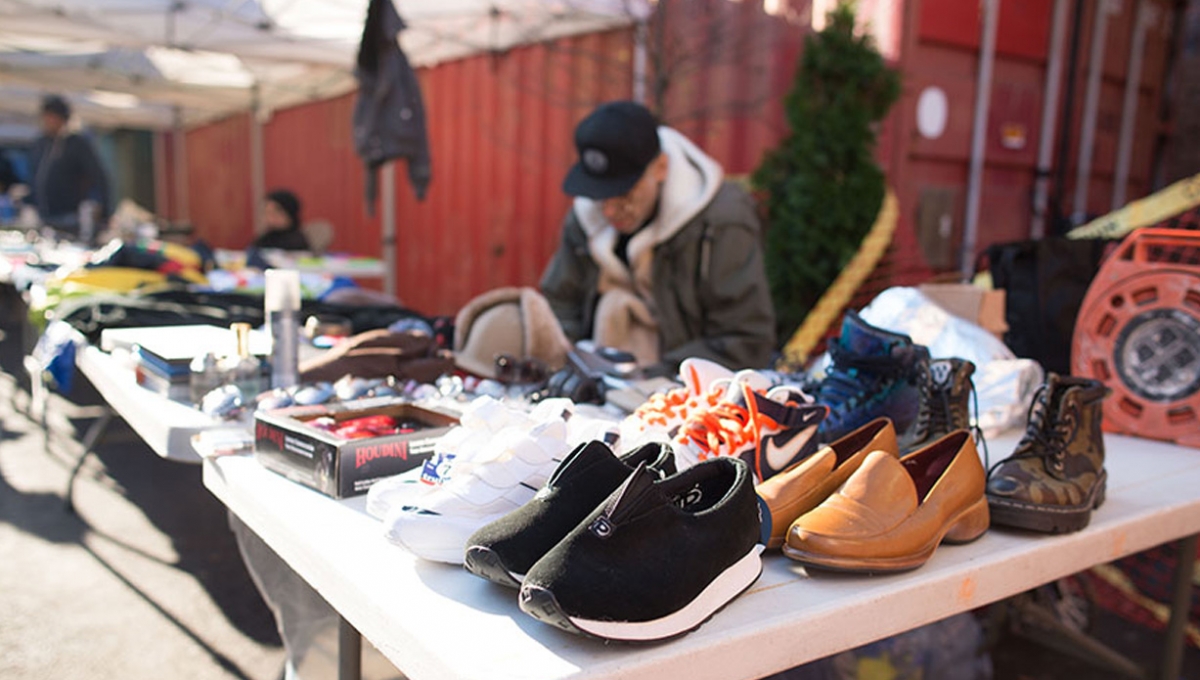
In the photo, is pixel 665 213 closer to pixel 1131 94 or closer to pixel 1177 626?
pixel 1177 626

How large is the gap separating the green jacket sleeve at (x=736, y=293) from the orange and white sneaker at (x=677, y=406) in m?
1.19

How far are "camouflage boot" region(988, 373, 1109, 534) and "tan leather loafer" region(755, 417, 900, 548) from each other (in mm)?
212

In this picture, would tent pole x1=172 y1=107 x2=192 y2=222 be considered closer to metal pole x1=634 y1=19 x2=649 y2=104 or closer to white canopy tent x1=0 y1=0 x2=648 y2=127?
white canopy tent x1=0 y1=0 x2=648 y2=127

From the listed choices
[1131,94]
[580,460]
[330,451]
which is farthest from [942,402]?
[1131,94]

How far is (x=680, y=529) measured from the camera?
0.86 metres

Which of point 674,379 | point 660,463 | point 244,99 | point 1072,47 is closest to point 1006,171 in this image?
point 1072,47

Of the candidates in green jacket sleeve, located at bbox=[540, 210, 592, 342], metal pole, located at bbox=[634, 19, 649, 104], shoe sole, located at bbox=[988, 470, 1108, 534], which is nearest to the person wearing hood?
green jacket sleeve, located at bbox=[540, 210, 592, 342]

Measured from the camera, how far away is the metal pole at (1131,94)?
5.73 m

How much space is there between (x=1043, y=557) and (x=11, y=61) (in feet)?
33.9

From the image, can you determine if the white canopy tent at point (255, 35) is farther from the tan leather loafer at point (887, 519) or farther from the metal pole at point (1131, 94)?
the tan leather loafer at point (887, 519)

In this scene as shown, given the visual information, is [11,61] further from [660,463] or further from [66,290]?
[660,463]

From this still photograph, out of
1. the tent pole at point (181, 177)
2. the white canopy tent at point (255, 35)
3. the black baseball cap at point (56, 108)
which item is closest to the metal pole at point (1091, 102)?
the white canopy tent at point (255, 35)

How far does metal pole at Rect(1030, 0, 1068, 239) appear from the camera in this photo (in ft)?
17.1

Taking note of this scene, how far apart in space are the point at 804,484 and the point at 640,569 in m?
0.36
